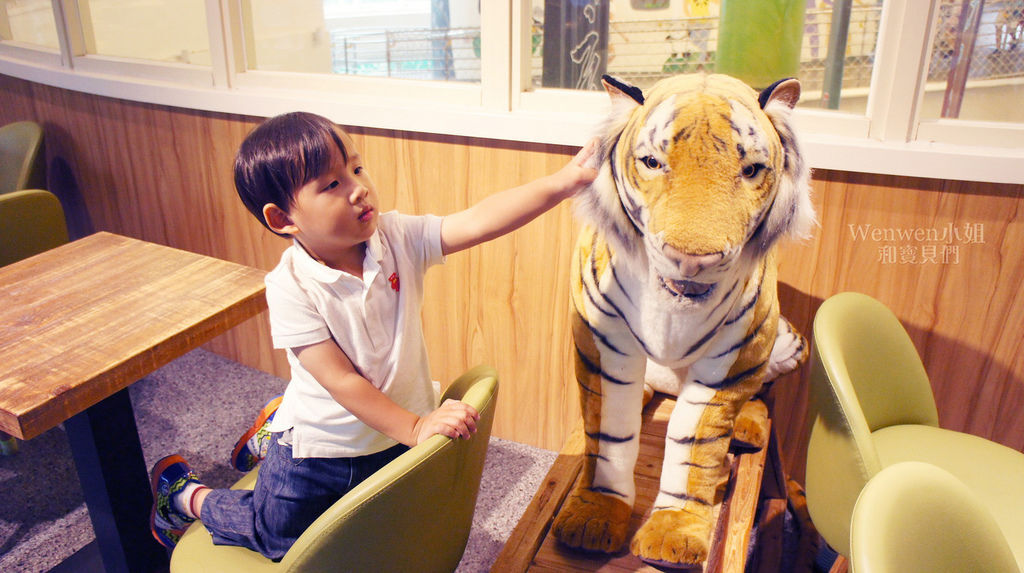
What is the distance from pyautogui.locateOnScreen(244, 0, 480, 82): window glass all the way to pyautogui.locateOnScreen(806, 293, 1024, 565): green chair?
1.06 meters

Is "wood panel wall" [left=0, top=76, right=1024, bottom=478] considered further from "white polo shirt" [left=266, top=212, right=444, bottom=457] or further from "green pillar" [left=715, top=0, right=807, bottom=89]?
"white polo shirt" [left=266, top=212, right=444, bottom=457]

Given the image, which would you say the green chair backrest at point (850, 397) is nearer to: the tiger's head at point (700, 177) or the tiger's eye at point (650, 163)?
the tiger's head at point (700, 177)

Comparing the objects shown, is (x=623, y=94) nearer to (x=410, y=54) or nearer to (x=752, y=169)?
(x=752, y=169)

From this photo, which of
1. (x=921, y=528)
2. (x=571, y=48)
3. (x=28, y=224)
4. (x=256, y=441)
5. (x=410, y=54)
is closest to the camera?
(x=921, y=528)

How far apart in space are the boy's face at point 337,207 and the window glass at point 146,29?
1555 millimetres

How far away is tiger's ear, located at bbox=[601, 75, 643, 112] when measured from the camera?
0.95m

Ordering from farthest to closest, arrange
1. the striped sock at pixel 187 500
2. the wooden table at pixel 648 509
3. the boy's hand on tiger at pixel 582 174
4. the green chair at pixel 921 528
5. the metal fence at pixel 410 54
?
the metal fence at pixel 410 54 < the striped sock at pixel 187 500 < the wooden table at pixel 648 509 < the boy's hand on tiger at pixel 582 174 < the green chair at pixel 921 528

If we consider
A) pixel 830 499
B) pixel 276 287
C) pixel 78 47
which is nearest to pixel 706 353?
pixel 830 499

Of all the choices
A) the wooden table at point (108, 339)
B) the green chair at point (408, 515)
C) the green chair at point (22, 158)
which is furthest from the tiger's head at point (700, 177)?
the green chair at point (22, 158)

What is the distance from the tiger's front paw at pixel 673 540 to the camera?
3.44 ft

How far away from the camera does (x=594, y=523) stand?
44.1 inches

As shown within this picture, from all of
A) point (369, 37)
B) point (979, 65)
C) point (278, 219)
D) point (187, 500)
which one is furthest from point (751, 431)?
point (369, 37)

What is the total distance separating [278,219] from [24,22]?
266cm

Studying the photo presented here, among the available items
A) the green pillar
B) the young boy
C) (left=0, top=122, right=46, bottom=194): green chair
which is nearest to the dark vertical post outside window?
the green pillar
